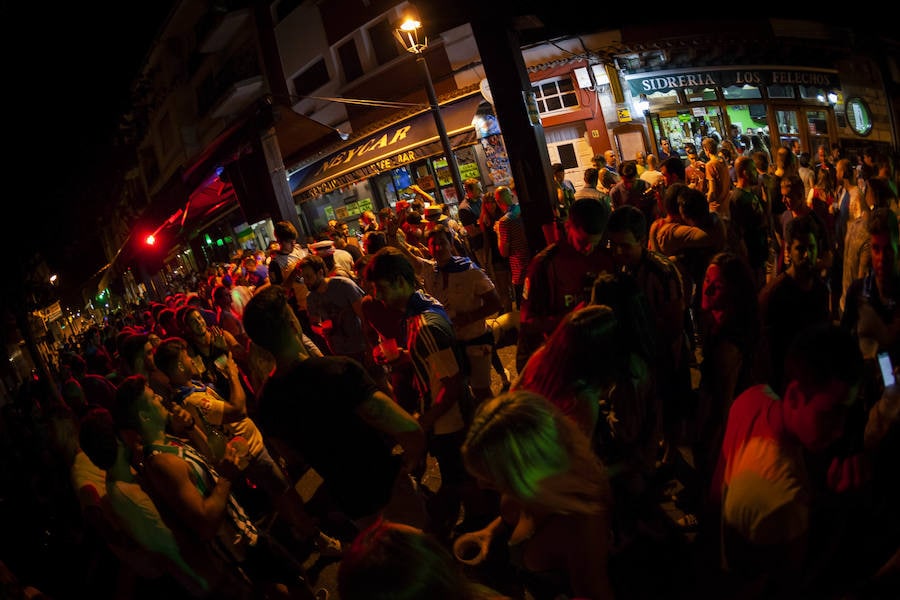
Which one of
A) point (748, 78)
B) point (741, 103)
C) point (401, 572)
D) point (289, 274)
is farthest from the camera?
point (741, 103)

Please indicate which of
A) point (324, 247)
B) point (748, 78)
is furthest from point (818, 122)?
point (324, 247)

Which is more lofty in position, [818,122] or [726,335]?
[818,122]

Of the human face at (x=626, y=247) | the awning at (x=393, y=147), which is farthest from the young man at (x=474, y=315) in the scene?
the awning at (x=393, y=147)

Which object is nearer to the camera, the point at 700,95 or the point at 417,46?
the point at 417,46

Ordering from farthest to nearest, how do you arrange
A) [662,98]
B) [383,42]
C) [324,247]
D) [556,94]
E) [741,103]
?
1. [383,42]
2. [741,103]
3. [662,98]
4. [556,94]
5. [324,247]

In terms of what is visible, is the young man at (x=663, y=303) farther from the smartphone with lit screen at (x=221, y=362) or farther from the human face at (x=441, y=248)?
the smartphone with lit screen at (x=221, y=362)

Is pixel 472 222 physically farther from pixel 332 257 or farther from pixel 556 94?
pixel 556 94

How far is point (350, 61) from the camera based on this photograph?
20.4 metres

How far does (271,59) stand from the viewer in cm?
2345

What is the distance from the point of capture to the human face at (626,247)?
11.5ft

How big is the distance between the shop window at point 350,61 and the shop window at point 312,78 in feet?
3.35

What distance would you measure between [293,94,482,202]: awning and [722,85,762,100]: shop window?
8860 millimetres

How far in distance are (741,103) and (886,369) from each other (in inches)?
747

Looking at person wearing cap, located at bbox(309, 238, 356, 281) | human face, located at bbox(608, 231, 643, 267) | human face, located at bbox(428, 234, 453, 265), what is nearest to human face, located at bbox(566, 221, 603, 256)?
human face, located at bbox(608, 231, 643, 267)
